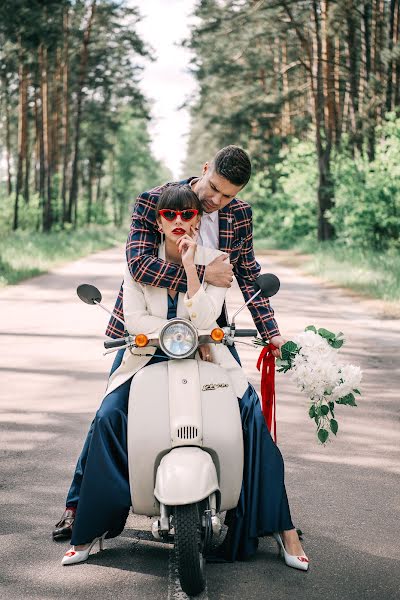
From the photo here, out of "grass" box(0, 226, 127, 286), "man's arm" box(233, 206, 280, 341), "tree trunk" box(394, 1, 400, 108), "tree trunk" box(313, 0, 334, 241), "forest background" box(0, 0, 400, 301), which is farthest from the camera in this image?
"tree trunk" box(313, 0, 334, 241)

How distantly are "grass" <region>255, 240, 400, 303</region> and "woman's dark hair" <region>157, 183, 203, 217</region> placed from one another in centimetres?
1252

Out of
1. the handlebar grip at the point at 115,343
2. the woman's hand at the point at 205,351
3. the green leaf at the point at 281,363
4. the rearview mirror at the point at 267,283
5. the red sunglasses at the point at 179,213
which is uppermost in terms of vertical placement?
the red sunglasses at the point at 179,213

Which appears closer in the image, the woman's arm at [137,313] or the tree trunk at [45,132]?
the woman's arm at [137,313]

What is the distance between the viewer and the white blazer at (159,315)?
393cm

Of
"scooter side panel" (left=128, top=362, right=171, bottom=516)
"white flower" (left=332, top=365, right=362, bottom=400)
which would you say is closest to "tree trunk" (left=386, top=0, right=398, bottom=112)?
"white flower" (left=332, top=365, right=362, bottom=400)

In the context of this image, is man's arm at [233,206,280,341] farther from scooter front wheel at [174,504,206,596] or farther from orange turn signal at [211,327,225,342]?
scooter front wheel at [174,504,206,596]

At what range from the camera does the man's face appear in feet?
13.1

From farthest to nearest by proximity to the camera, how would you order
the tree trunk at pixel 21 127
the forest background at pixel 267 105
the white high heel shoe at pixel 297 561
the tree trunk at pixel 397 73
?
the tree trunk at pixel 21 127
the tree trunk at pixel 397 73
the forest background at pixel 267 105
the white high heel shoe at pixel 297 561

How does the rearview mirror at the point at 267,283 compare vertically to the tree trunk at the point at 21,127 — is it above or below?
below

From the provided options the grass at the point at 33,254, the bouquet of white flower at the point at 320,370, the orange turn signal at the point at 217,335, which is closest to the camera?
the orange turn signal at the point at 217,335

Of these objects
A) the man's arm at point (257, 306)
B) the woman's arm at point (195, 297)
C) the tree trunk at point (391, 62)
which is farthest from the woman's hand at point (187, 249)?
the tree trunk at point (391, 62)

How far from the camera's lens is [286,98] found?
36.9 m

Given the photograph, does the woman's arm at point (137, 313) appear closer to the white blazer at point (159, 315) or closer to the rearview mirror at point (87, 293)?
the white blazer at point (159, 315)

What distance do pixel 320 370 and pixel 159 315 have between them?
2.67 feet
